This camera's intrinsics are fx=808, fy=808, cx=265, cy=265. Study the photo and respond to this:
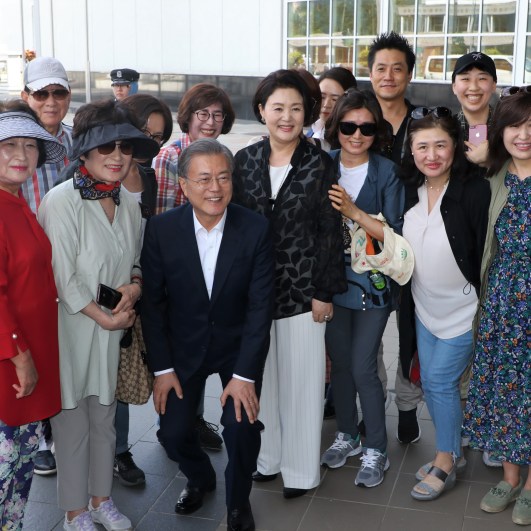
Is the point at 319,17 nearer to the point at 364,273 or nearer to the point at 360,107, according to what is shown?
the point at 360,107

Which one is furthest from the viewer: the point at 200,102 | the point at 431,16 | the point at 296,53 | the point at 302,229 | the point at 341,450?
the point at 296,53

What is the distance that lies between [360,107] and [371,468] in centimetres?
187

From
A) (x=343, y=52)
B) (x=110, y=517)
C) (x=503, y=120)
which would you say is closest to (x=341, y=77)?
(x=503, y=120)

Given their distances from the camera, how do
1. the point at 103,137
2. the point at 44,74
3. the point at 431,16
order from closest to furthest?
the point at 103,137 → the point at 44,74 → the point at 431,16

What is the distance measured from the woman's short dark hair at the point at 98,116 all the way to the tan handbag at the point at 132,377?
38.3 inches

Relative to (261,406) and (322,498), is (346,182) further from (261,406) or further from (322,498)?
(322,498)

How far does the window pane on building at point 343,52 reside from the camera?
806 inches

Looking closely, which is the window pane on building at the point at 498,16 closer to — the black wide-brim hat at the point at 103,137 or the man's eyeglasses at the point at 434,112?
the man's eyeglasses at the point at 434,112

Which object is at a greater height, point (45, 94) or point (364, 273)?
point (45, 94)

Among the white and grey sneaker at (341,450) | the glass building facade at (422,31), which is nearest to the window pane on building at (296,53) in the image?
the glass building facade at (422,31)

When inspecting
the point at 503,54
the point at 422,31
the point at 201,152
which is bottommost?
the point at 201,152

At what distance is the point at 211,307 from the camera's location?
3.65m

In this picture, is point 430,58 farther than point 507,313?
Yes

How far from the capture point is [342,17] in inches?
808
